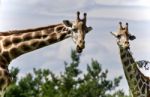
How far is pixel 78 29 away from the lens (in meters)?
15.9

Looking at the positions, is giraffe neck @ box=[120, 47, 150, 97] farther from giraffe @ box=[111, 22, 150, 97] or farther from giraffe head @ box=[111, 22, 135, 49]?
giraffe head @ box=[111, 22, 135, 49]

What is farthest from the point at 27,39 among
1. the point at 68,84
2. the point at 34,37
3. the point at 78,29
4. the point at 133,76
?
the point at 68,84

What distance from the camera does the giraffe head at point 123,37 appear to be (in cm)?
1878

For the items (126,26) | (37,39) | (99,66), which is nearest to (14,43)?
(37,39)

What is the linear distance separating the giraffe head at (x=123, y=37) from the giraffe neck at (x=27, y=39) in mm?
3059

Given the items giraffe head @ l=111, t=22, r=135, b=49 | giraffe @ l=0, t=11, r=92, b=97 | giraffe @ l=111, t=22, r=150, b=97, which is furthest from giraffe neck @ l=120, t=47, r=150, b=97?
giraffe @ l=0, t=11, r=92, b=97

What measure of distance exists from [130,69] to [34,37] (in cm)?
427

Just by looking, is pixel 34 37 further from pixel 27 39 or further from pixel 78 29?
pixel 78 29

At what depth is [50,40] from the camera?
16188 millimetres

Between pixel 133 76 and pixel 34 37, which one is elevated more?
pixel 34 37

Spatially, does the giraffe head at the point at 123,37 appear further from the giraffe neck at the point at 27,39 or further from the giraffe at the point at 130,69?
the giraffe neck at the point at 27,39

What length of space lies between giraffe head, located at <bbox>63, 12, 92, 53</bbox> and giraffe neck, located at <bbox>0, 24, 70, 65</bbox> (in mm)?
172

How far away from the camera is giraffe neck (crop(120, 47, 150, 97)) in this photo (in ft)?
63.0

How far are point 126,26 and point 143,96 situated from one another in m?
2.17
